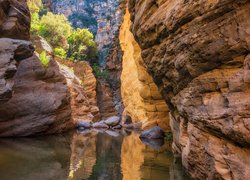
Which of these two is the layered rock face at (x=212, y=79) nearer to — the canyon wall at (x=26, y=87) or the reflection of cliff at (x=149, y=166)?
the reflection of cliff at (x=149, y=166)

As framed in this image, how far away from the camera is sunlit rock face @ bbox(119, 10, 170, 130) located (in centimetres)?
2283

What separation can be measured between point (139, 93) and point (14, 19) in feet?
38.7

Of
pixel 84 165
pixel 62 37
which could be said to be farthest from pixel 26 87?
pixel 62 37

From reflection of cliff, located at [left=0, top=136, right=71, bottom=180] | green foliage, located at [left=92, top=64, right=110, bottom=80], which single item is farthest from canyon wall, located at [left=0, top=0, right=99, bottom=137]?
green foliage, located at [left=92, top=64, right=110, bottom=80]

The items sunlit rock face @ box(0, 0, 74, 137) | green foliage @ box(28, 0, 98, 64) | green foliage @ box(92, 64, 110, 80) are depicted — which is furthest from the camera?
green foliage @ box(92, 64, 110, 80)

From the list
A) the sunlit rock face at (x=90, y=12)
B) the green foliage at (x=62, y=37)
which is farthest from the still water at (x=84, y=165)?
the sunlit rock face at (x=90, y=12)

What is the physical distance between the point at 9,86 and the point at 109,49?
41.5 m

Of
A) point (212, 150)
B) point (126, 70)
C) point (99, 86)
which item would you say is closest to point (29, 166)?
point (212, 150)

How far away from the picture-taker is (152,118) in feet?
78.8

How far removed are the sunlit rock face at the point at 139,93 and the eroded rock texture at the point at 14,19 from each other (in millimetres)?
9053

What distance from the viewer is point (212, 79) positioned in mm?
7953

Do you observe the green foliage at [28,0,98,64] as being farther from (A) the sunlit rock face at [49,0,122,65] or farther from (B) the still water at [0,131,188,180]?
(B) the still water at [0,131,188,180]

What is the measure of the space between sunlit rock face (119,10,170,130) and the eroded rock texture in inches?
356

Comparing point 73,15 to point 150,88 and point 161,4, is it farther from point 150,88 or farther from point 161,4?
point 161,4
